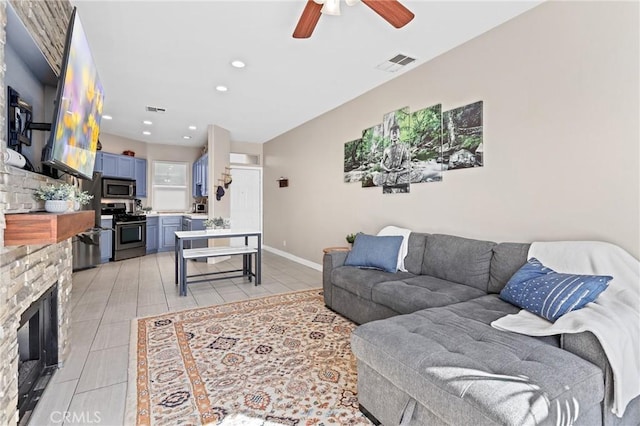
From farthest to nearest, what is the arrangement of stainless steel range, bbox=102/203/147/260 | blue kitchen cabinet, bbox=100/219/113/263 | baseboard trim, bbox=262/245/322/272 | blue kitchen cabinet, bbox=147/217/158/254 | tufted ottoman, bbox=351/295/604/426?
1. blue kitchen cabinet, bbox=147/217/158/254
2. stainless steel range, bbox=102/203/147/260
3. blue kitchen cabinet, bbox=100/219/113/263
4. baseboard trim, bbox=262/245/322/272
5. tufted ottoman, bbox=351/295/604/426

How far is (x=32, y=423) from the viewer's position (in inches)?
62.5

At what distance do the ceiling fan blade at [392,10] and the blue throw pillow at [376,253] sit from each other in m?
1.91

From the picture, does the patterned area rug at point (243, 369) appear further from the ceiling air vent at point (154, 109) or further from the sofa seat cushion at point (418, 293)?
the ceiling air vent at point (154, 109)

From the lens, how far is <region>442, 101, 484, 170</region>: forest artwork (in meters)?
2.81

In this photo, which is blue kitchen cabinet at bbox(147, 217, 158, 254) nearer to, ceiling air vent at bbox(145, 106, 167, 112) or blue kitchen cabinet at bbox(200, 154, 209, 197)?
blue kitchen cabinet at bbox(200, 154, 209, 197)

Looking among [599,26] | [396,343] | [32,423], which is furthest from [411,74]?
[32,423]

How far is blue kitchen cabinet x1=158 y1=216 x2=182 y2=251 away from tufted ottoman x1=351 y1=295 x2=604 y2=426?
21.3 feet

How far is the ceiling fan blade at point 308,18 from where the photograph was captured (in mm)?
1909

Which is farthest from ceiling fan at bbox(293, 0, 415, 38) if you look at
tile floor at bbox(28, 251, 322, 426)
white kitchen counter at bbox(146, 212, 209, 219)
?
white kitchen counter at bbox(146, 212, 209, 219)

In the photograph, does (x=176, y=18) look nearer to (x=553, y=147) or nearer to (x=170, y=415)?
(x=170, y=415)

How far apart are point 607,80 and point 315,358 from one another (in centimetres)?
276

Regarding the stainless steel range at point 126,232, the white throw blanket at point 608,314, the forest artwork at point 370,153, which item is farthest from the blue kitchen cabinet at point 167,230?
the white throw blanket at point 608,314

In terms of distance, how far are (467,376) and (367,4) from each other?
197 cm

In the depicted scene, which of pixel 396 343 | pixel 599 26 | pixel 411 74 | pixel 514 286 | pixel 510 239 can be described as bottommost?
pixel 396 343
